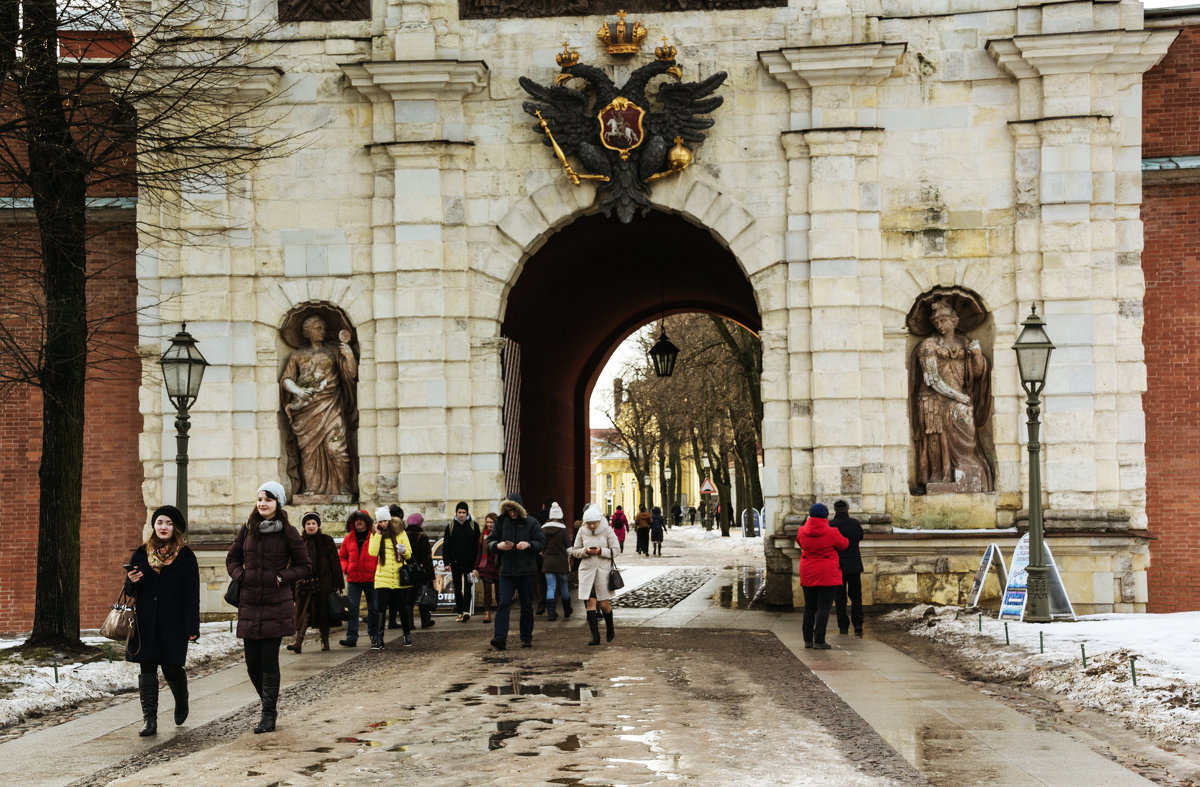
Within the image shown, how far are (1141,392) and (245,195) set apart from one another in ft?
37.2

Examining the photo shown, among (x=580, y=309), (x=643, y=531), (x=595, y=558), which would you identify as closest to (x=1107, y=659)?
(x=595, y=558)

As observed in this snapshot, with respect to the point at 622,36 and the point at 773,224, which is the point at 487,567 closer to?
the point at 773,224

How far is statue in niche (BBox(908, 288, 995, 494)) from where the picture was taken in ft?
61.3

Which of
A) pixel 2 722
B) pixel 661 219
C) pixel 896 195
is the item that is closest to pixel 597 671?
pixel 2 722

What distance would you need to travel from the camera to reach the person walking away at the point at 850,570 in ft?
54.0

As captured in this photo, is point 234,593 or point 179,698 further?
point 179,698

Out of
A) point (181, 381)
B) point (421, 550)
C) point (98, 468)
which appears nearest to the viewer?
point (181, 381)

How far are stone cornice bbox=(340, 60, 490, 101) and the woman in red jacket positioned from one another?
725cm

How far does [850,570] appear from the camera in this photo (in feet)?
54.1

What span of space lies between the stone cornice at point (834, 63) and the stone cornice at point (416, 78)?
363 centimetres

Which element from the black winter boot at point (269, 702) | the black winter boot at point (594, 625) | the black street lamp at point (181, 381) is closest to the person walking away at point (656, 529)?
the black winter boot at point (594, 625)

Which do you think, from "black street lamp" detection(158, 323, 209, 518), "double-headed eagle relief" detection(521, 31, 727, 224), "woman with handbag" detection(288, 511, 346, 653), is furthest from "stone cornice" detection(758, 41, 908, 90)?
"woman with handbag" detection(288, 511, 346, 653)

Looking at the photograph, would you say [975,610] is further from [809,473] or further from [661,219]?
[661,219]

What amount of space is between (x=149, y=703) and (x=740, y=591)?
1561cm
